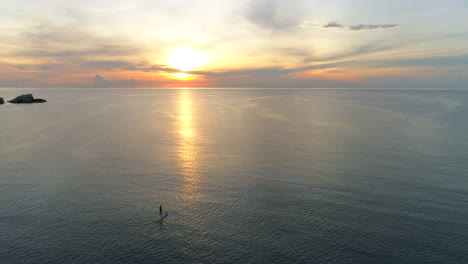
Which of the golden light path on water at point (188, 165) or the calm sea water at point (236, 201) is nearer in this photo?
the calm sea water at point (236, 201)

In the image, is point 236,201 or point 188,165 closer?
point 236,201

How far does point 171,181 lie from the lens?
6612cm

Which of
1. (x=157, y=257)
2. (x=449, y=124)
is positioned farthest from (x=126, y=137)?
(x=449, y=124)

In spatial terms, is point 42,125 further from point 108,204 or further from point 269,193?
point 269,193

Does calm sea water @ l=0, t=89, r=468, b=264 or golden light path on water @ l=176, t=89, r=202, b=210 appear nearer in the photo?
calm sea water @ l=0, t=89, r=468, b=264

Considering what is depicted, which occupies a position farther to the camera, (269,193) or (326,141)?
(326,141)

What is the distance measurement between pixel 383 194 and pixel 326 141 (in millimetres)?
50151

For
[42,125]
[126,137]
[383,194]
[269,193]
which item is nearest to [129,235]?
[269,193]

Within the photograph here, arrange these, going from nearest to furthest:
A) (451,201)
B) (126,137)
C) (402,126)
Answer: (451,201) → (126,137) → (402,126)

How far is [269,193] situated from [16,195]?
5077cm

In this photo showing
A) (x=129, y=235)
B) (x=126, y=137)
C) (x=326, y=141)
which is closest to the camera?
(x=129, y=235)

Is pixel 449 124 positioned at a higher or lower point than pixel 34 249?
higher

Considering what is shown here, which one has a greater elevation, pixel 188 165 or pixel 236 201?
pixel 188 165

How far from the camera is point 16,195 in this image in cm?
5666
